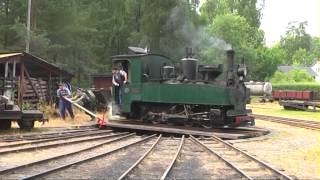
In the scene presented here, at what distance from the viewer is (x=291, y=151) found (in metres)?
13.5

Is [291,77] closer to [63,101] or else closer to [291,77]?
[291,77]

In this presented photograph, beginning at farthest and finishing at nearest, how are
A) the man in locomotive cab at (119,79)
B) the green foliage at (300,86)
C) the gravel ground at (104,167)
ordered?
the green foliage at (300,86) < the man in locomotive cab at (119,79) < the gravel ground at (104,167)

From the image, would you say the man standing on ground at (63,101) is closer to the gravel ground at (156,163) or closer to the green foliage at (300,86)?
the gravel ground at (156,163)

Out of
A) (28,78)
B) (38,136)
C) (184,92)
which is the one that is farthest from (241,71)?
(28,78)

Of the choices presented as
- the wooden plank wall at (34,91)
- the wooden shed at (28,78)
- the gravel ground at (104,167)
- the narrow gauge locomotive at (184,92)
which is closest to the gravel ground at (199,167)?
the gravel ground at (104,167)

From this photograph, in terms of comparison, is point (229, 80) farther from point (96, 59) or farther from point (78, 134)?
point (96, 59)

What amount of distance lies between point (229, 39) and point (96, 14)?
1699 cm

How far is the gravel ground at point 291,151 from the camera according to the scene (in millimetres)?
10391

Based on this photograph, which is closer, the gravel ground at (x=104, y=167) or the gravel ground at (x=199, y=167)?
the gravel ground at (x=104, y=167)

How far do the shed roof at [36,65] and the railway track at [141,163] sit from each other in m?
6.21

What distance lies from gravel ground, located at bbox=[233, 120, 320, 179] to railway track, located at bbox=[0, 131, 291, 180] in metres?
0.50

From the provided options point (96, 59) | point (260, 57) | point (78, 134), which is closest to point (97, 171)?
point (78, 134)

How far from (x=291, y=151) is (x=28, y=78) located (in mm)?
11773

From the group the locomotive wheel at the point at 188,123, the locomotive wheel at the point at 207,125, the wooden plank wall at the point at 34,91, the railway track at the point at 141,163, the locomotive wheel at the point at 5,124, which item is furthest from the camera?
the wooden plank wall at the point at 34,91
